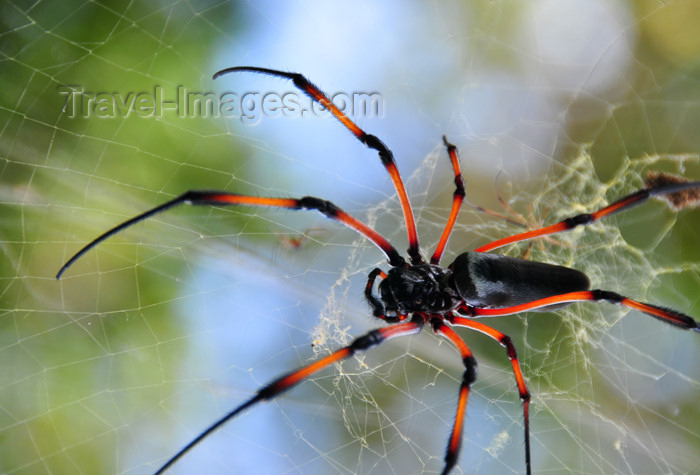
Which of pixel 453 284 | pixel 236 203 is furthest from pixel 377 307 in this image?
pixel 236 203

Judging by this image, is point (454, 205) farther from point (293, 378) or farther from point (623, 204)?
point (293, 378)

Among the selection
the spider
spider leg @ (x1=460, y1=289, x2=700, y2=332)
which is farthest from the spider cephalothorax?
spider leg @ (x1=460, y1=289, x2=700, y2=332)

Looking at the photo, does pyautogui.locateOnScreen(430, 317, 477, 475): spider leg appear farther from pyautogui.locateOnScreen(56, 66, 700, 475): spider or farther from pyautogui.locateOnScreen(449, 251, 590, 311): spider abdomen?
pyautogui.locateOnScreen(449, 251, 590, 311): spider abdomen

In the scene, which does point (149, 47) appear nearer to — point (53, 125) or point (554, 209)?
point (53, 125)

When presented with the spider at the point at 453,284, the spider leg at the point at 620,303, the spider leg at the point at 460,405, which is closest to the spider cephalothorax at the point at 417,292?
the spider at the point at 453,284

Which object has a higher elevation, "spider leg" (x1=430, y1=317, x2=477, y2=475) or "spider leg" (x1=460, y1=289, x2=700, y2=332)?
"spider leg" (x1=460, y1=289, x2=700, y2=332)

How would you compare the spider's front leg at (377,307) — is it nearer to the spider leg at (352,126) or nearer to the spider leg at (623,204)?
the spider leg at (352,126)

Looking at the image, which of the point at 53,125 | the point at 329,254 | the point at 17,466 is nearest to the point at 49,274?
the point at 53,125

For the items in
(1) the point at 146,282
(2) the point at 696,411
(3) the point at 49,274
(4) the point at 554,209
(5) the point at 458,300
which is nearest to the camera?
(5) the point at 458,300
